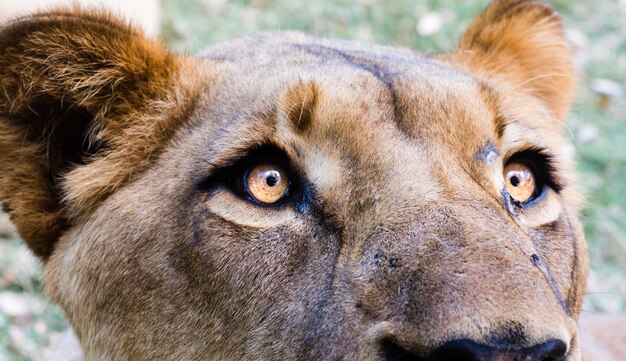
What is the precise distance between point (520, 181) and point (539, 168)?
6.0 inches

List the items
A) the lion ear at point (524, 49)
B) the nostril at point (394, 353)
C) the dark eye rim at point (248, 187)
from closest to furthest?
the nostril at point (394, 353) < the dark eye rim at point (248, 187) < the lion ear at point (524, 49)

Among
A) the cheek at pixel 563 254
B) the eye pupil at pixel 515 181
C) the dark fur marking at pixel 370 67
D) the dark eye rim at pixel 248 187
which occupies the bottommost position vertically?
the dark eye rim at pixel 248 187

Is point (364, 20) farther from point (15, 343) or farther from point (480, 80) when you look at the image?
point (480, 80)

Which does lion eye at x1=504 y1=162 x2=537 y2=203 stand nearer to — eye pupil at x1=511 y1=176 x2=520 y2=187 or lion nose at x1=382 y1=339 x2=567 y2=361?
eye pupil at x1=511 y1=176 x2=520 y2=187

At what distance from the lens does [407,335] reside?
6.96ft

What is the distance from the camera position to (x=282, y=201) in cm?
267

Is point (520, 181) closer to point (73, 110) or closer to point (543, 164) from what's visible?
point (543, 164)

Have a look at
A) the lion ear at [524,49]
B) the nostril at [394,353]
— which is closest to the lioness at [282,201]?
the nostril at [394,353]

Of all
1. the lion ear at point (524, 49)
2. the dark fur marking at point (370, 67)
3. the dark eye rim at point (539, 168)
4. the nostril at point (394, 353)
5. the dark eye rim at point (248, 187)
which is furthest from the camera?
the lion ear at point (524, 49)

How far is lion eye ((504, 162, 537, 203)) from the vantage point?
292cm

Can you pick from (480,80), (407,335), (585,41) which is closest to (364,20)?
(585,41)

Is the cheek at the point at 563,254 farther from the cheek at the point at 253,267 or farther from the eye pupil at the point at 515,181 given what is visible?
the cheek at the point at 253,267

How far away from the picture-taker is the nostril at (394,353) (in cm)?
210

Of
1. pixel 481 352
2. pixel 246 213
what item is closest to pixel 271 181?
pixel 246 213
